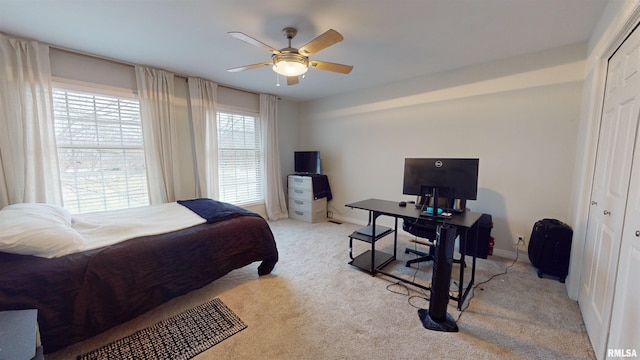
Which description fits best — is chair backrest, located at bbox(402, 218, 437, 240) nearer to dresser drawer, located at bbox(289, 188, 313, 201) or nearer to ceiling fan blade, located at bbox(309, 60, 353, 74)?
ceiling fan blade, located at bbox(309, 60, 353, 74)

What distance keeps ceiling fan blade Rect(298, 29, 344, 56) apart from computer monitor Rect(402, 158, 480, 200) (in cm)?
130

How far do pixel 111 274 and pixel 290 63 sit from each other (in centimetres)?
207

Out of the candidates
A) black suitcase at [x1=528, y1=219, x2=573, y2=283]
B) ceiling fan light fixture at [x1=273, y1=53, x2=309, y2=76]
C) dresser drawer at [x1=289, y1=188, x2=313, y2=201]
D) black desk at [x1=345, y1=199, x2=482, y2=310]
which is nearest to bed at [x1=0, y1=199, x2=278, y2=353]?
black desk at [x1=345, y1=199, x2=482, y2=310]

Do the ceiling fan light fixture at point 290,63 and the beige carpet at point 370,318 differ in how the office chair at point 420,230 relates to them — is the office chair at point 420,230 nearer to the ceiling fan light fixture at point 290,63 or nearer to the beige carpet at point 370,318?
the beige carpet at point 370,318

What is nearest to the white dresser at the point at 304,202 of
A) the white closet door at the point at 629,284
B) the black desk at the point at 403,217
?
the black desk at the point at 403,217

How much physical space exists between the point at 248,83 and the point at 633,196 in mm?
Answer: 4168

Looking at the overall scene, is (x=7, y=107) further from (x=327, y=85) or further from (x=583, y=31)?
(x=583, y=31)

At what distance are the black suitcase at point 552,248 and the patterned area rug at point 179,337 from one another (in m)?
2.88

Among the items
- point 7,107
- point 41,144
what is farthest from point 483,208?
point 7,107

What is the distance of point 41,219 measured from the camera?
5.54ft

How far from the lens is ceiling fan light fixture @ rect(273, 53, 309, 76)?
2.07 metres

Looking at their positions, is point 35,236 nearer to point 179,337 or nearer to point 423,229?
point 179,337

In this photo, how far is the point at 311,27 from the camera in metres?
2.17

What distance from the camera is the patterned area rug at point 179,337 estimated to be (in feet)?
5.12
